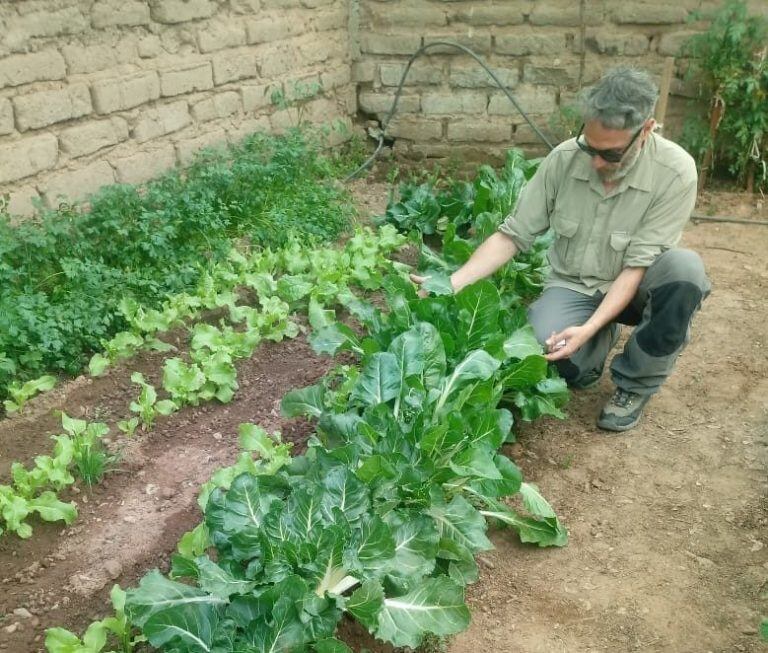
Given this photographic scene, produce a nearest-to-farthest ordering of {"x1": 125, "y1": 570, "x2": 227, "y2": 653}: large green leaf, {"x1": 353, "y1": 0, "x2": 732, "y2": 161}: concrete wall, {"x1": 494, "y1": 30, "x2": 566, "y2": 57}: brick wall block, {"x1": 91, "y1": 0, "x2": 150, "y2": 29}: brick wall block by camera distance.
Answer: {"x1": 125, "y1": 570, "x2": 227, "y2": 653}: large green leaf, {"x1": 91, "y1": 0, "x2": 150, "y2": 29}: brick wall block, {"x1": 353, "y1": 0, "x2": 732, "y2": 161}: concrete wall, {"x1": 494, "y1": 30, "x2": 566, "y2": 57}: brick wall block

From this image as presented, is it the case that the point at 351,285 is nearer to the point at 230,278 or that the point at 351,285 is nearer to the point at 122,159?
the point at 230,278

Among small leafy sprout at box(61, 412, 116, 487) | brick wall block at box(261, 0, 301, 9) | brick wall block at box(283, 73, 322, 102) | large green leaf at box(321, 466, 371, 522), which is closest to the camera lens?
large green leaf at box(321, 466, 371, 522)

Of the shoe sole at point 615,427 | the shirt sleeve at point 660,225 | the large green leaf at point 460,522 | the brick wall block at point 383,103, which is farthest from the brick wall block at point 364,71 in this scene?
the large green leaf at point 460,522

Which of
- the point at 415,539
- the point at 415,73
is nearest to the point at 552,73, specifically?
the point at 415,73

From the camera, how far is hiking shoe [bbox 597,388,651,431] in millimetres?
3949

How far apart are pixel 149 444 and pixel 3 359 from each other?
76cm

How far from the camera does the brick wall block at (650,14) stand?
679 cm

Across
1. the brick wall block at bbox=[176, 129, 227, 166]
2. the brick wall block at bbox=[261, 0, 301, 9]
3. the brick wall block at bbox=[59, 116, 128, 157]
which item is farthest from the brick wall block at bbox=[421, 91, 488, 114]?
the brick wall block at bbox=[59, 116, 128, 157]

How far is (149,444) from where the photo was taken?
11.7ft

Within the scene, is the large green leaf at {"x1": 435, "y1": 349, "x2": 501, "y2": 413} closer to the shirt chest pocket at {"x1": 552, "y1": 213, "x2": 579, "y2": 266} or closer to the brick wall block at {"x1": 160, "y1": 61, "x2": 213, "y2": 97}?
the shirt chest pocket at {"x1": 552, "y1": 213, "x2": 579, "y2": 266}

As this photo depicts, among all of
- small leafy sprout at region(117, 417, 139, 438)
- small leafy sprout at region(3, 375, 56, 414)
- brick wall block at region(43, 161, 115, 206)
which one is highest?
brick wall block at region(43, 161, 115, 206)

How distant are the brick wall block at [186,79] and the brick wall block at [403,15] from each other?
2.08 m

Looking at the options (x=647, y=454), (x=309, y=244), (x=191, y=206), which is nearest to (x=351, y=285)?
(x=309, y=244)

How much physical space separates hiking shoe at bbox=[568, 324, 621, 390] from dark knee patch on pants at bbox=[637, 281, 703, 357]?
0.36m
